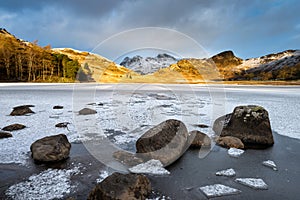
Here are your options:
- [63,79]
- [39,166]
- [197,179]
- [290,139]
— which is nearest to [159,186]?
[197,179]

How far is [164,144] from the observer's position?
3816mm

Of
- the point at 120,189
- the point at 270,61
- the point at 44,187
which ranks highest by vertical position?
the point at 270,61

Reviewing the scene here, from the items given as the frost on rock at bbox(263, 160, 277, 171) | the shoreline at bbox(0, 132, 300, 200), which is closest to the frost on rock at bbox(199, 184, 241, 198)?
the shoreline at bbox(0, 132, 300, 200)

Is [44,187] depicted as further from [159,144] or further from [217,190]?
[217,190]

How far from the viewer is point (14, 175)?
2.97m

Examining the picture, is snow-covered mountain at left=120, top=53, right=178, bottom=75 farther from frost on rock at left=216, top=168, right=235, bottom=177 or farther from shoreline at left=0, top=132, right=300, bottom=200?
frost on rock at left=216, top=168, right=235, bottom=177

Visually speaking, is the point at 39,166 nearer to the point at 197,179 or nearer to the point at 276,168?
the point at 197,179

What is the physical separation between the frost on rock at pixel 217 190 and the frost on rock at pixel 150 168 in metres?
0.69

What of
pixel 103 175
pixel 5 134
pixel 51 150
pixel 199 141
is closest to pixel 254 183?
pixel 199 141

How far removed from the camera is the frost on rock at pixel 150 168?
3.18 m

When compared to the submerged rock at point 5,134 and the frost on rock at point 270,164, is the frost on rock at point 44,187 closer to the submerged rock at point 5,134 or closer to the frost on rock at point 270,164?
the submerged rock at point 5,134

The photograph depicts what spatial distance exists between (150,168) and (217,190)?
1.08m

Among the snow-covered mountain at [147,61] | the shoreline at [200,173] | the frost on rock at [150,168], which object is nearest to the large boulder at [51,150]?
the shoreline at [200,173]

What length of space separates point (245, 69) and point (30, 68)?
9639 centimetres
